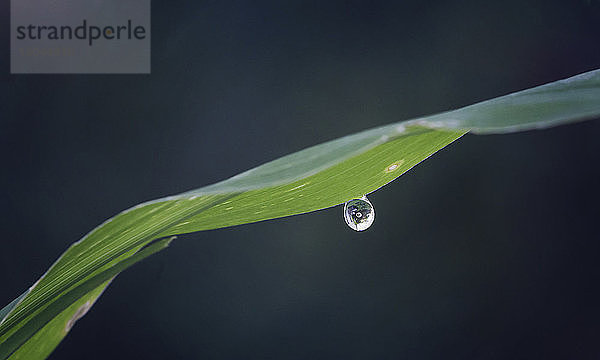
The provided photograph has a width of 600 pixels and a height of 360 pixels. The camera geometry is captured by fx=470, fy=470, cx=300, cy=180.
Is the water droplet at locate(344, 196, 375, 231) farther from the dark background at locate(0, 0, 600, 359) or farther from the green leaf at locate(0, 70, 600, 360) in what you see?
the dark background at locate(0, 0, 600, 359)

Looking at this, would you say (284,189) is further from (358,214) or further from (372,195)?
(372,195)

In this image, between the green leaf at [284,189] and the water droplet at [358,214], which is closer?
the green leaf at [284,189]

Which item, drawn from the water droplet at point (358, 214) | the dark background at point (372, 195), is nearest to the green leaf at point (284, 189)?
the water droplet at point (358, 214)

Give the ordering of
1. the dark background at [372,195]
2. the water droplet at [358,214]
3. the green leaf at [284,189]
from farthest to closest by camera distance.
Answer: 1. the dark background at [372,195]
2. the water droplet at [358,214]
3. the green leaf at [284,189]

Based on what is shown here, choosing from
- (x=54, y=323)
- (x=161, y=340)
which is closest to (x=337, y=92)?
(x=161, y=340)

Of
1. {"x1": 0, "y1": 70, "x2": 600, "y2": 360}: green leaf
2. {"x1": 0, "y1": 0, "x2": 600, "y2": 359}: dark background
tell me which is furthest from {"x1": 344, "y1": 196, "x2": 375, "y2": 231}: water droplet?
{"x1": 0, "y1": 0, "x2": 600, "y2": 359}: dark background

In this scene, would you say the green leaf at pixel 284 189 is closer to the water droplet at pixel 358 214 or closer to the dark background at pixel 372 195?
the water droplet at pixel 358 214

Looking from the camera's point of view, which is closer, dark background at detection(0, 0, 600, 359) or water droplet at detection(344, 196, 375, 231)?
water droplet at detection(344, 196, 375, 231)

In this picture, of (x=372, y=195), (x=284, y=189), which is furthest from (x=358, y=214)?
(x=372, y=195)
